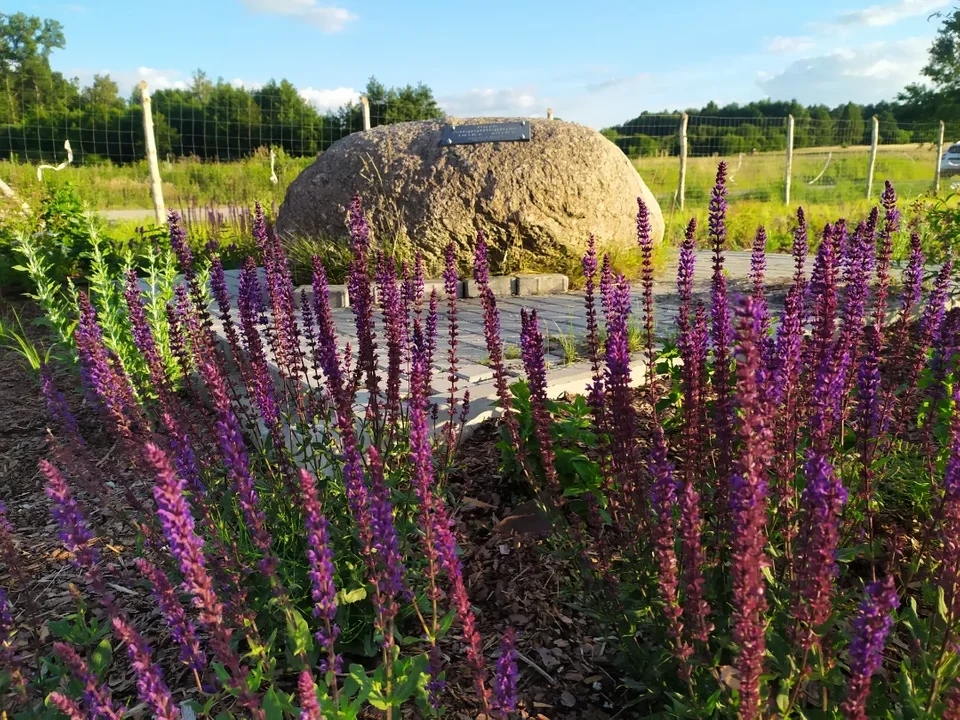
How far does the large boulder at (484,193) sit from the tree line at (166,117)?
979cm

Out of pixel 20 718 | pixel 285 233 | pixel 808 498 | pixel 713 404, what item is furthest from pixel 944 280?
pixel 285 233

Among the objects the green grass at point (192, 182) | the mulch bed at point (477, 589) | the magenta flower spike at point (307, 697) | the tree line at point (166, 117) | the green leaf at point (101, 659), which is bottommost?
the mulch bed at point (477, 589)

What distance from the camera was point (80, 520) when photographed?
1.99 metres

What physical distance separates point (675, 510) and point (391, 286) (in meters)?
1.53

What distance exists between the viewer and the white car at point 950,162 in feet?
88.0

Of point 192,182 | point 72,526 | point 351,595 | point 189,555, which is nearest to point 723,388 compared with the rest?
point 351,595

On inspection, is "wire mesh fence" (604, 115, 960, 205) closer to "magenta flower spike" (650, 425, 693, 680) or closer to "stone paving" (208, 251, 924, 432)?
"stone paving" (208, 251, 924, 432)

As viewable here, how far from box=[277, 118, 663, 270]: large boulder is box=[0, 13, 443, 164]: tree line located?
9.79 m

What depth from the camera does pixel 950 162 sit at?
93.6 ft

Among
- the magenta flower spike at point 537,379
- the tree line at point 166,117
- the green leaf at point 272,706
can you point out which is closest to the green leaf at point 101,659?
the green leaf at point 272,706

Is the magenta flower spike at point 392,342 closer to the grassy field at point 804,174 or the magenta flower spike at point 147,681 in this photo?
the magenta flower spike at point 147,681

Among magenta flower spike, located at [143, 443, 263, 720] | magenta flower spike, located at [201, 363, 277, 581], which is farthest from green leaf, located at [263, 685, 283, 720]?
magenta flower spike, located at [201, 363, 277, 581]

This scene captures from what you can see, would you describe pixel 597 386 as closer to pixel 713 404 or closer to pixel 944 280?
pixel 713 404

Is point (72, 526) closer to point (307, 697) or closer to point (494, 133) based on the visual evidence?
Result: point (307, 697)
